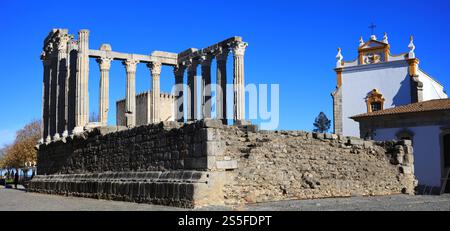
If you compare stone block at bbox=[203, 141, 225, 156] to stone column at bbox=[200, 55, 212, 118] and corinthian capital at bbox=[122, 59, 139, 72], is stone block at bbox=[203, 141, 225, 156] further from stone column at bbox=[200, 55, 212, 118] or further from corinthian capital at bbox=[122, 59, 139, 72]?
corinthian capital at bbox=[122, 59, 139, 72]

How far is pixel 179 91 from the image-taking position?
33.5 m

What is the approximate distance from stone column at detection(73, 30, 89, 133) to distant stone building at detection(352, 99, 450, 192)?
16.5 meters

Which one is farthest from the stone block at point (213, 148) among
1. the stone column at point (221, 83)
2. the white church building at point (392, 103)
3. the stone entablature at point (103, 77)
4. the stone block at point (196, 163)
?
the white church building at point (392, 103)

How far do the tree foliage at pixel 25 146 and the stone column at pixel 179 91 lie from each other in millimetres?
18975

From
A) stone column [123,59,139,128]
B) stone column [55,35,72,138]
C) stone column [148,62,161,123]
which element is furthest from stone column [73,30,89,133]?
stone column [148,62,161,123]

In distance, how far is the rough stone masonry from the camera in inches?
486

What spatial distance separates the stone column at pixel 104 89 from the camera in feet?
87.9

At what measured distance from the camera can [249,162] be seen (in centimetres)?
1302

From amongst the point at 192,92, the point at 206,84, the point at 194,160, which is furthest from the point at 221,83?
the point at 194,160

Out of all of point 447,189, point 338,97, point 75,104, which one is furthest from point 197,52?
point 447,189

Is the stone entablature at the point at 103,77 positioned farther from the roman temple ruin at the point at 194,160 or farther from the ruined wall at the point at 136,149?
the ruined wall at the point at 136,149
